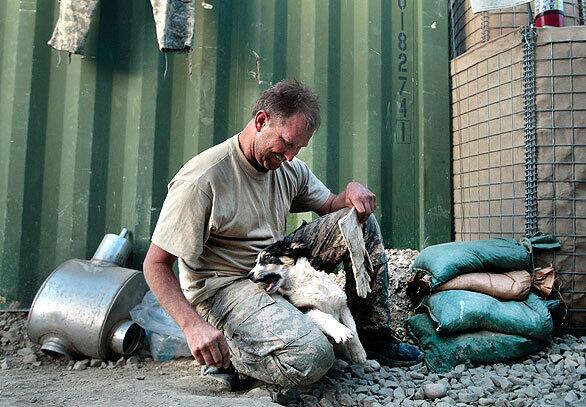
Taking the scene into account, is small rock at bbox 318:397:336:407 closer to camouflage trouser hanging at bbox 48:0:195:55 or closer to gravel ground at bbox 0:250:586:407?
gravel ground at bbox 0:250:586:407

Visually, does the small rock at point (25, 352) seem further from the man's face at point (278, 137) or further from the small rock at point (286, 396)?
the man's face at point (278, 137)

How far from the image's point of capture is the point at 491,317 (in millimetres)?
2266

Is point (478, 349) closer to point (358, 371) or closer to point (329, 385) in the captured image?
point (358, 371)

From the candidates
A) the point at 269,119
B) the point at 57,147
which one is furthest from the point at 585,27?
the point at 57,147

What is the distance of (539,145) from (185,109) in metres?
2.24

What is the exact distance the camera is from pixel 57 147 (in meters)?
3.22

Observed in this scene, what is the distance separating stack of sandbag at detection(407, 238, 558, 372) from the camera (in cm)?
226

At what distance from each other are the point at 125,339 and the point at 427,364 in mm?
1519

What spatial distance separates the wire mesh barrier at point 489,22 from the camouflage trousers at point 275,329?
1.93 metres

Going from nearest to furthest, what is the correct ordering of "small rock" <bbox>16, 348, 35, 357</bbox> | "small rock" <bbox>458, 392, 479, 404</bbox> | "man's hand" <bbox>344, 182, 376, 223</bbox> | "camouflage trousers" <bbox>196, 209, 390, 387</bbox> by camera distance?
"camouflage trousers" <bbox>196, 209, 390, 387</bbox> < "small rock" <bbox>458, 392, 479, 404</bbox> < "man's hand" <bbox>344, 182, 376, 223</bbox> < "small rock" <bbox>16, 348, 35, 357</bbox>

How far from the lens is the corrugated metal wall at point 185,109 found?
10.4ft

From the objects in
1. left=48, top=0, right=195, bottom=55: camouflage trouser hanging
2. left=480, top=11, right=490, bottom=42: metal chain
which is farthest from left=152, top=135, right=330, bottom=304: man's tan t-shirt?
left=480, top=11, right=490, bottom=42: metal chain

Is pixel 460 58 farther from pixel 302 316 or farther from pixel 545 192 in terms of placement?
pixel 302 316

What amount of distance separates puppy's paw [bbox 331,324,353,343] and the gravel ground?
0.24 meters
